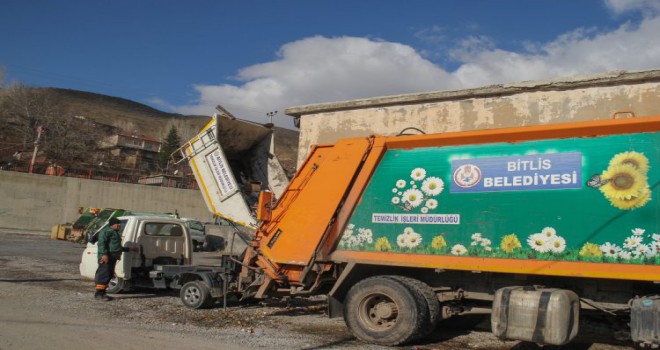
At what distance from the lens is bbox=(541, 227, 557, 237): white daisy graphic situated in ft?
19.5

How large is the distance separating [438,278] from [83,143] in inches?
2106

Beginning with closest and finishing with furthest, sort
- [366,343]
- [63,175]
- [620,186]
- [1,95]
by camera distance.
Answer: [620,186], [366,343], [63,175], [1,95]

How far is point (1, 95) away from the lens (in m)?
61.3

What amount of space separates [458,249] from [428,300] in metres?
0.73

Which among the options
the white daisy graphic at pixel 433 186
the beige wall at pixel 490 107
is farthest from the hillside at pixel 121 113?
the white daisy graphic at pixel 433 186

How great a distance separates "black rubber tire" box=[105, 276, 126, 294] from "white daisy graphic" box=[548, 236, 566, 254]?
303 inches

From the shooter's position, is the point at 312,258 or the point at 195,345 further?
the point at 312,258

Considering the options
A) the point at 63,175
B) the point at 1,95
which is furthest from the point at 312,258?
the point at 1,95

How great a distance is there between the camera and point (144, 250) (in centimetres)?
1044

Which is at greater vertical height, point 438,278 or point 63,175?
point 63,175

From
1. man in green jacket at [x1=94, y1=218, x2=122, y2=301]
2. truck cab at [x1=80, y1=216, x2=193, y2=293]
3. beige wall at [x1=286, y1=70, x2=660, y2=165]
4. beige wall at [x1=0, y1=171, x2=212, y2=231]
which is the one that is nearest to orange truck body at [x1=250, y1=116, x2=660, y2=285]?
man in green jacket at [x1=94, y1=218, x2=122, y2=301]

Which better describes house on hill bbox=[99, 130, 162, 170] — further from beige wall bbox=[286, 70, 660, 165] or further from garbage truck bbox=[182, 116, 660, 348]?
garbage truck bbox=[182, 116, 660, 348]

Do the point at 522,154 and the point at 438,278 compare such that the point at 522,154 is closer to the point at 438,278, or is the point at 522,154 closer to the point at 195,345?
the point at 438,278

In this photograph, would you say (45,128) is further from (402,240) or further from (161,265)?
(402,240)
